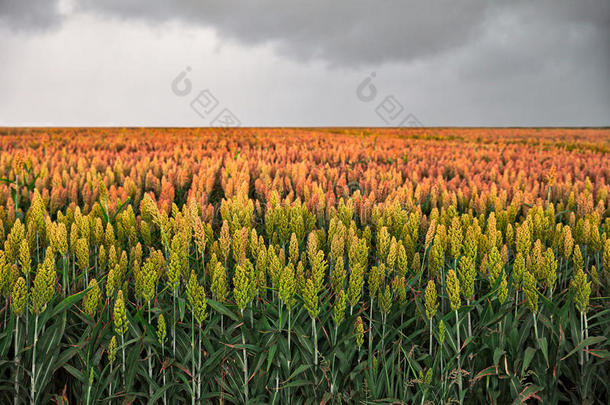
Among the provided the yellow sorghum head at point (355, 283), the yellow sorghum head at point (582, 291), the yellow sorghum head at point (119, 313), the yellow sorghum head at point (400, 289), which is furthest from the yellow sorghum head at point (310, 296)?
the yellow sorghum head at point (582, 291)

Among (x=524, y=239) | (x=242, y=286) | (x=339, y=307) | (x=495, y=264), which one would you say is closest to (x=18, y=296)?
(x=242, y=286)

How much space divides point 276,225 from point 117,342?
1.17m

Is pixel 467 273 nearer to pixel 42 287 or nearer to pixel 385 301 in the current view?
pixel 385 301

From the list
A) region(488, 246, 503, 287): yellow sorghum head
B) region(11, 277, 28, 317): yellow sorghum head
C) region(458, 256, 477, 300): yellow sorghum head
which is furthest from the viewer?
region(488, 246, 503, 287): yellow sorghum head

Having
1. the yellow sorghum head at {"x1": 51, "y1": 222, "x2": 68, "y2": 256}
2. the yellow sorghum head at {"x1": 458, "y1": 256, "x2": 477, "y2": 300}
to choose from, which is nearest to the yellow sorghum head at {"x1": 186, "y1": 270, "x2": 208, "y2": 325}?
the yellow sorghum head at {"x1": 51, "y1": 222, "x2": 68, "y2": 256}

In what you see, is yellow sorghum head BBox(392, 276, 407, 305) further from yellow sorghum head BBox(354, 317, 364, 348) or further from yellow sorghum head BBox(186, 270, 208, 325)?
yellow sorghum head BBox(186, 270, 208, 325)

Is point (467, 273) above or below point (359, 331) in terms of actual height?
above

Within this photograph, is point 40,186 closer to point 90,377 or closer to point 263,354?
point 90,377

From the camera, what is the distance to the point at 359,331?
5.29ft

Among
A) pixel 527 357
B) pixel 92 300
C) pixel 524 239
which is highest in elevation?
pixel 524 239

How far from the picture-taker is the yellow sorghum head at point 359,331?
160 cm

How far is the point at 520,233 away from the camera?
183cm

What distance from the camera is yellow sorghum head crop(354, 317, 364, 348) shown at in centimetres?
160

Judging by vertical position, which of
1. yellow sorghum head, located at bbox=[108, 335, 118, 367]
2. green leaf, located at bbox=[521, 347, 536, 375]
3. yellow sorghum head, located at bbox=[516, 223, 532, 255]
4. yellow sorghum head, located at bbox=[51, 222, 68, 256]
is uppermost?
yellow sorghum head, located at bbox=[51, 222, 68, 256]
